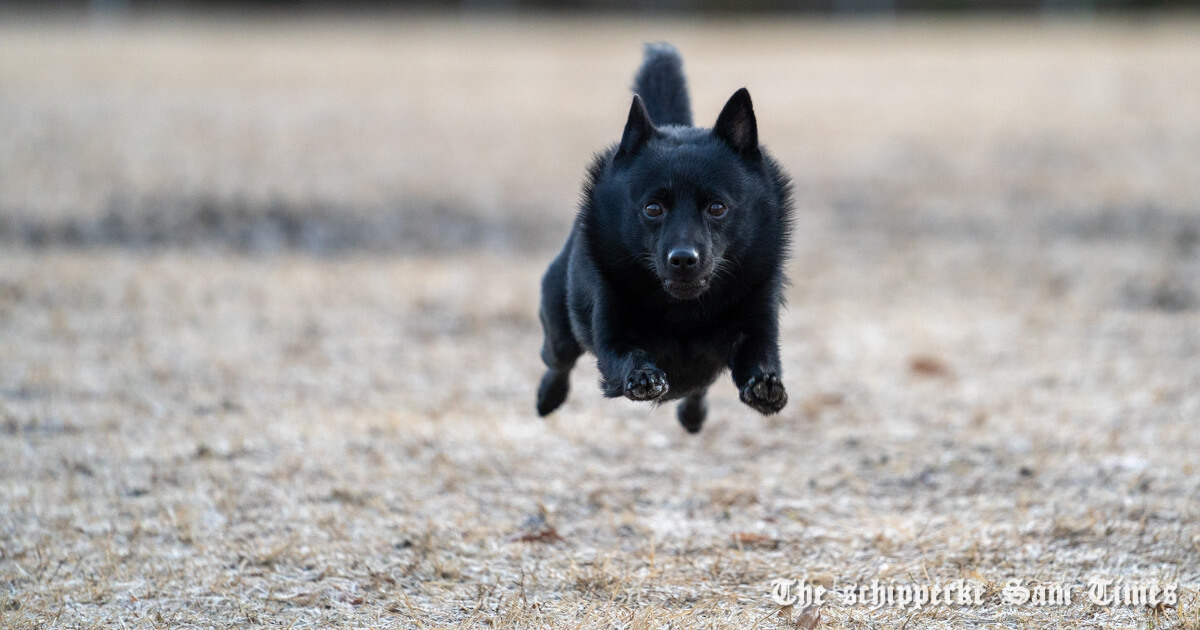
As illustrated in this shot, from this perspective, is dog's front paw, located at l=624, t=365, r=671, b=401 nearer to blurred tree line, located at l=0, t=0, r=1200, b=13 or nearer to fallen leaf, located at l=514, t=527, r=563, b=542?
fallen leaf, located at l=514, t=527, r=563, b=542

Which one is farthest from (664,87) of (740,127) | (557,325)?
(557,325)

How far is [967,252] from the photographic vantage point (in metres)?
10.4

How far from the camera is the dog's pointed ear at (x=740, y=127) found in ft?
12.6

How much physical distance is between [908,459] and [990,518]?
860mm

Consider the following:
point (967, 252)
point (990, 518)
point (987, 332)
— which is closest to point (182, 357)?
point (990, 518)

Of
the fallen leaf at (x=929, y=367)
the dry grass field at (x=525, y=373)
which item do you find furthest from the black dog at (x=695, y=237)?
the fallen leaf at (x=929, y=367)

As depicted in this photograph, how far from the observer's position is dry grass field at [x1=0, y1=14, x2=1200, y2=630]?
452 centimetres

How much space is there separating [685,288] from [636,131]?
0.66 meters

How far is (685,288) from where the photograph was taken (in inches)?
138

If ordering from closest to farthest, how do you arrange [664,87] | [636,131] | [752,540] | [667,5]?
[636,131], [664,87], [752,540], [667,5]

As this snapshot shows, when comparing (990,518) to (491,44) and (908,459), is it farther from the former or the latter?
(491,44)

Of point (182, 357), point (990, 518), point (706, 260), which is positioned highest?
point (706, 260)

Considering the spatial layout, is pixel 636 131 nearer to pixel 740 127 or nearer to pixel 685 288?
pixel 740 127

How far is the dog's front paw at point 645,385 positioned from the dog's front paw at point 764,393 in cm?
27
